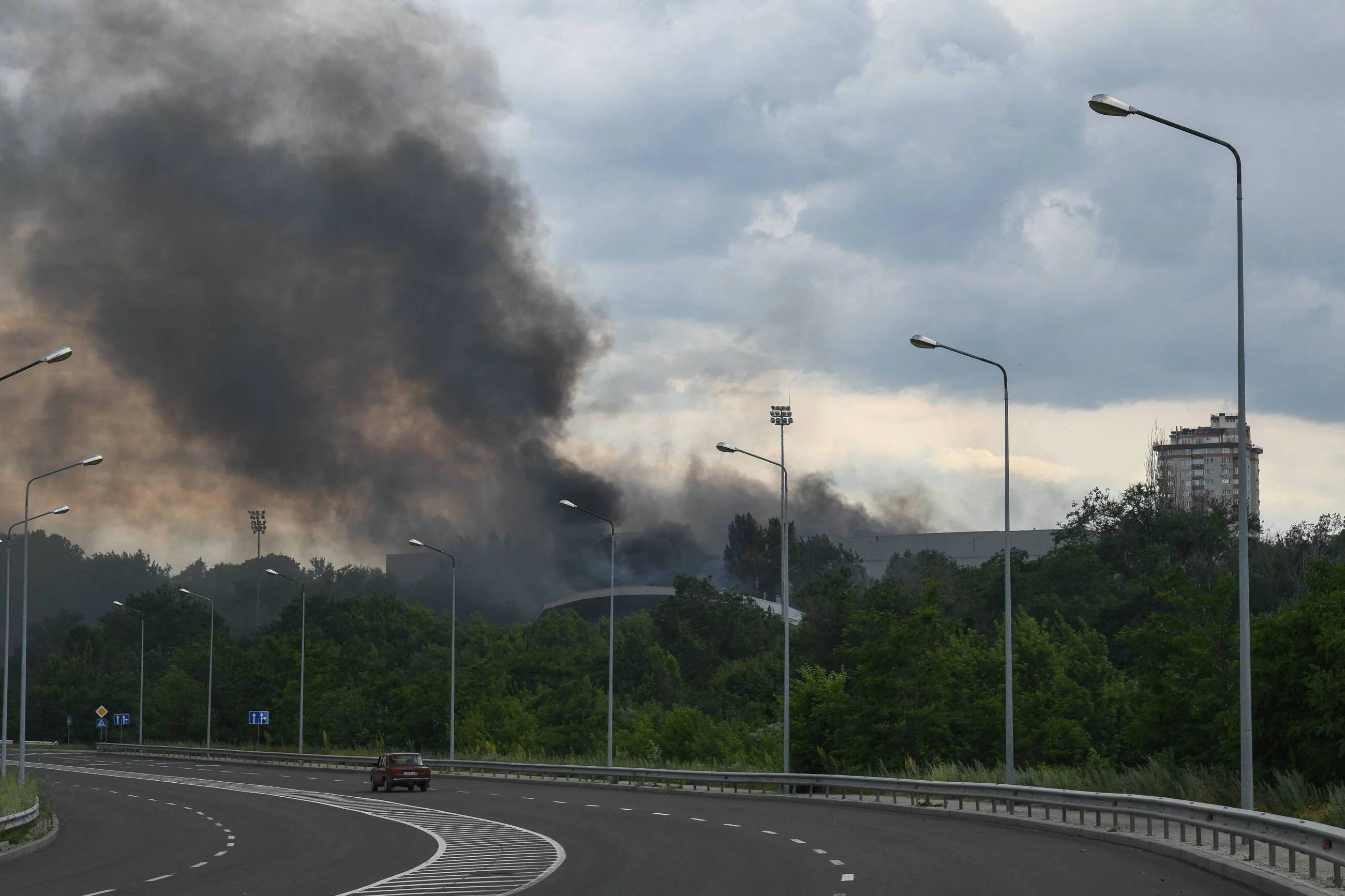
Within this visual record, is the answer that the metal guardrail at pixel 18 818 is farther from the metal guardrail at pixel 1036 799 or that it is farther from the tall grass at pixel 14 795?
the metal guardrail at pixel 1036 799

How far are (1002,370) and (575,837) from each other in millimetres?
15928

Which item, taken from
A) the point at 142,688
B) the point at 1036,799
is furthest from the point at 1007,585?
the point at 142,688

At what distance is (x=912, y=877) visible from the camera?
1906 cm

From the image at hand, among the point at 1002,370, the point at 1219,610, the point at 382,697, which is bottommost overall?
the point at 382,697

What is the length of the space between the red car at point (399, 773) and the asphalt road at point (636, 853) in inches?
199

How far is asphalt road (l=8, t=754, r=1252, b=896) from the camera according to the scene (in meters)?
18.7

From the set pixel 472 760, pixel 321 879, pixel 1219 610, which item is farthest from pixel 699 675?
pixel 321 879

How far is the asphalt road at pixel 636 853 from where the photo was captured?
1866 cm

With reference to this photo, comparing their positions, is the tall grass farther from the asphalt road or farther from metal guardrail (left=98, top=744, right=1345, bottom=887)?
metal guardrail (left=98, top=744, right=1345, bottom=887)

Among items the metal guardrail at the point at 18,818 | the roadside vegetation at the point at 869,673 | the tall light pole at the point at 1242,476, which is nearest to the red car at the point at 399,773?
the roadside vegetation at the point at 869,673

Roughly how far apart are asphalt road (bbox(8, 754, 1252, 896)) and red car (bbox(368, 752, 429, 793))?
505 centimetres

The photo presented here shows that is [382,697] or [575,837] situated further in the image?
[382,697]

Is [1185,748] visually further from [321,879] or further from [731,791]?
[321,879]

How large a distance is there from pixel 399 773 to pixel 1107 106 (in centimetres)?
3503
